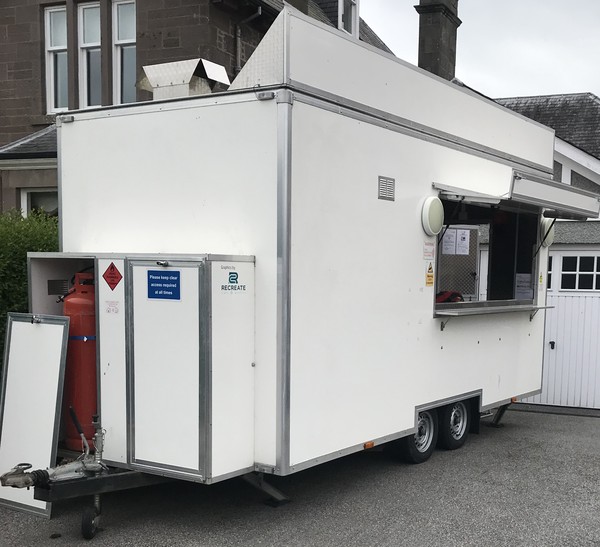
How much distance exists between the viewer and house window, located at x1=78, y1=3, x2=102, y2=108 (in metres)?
11.6

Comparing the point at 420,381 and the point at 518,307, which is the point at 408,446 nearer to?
the point at 420,381

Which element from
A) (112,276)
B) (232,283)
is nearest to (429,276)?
(232,283)

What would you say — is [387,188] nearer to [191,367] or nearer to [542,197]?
[542,197]

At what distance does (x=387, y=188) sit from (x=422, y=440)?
8.30ft

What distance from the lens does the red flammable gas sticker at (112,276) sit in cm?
502

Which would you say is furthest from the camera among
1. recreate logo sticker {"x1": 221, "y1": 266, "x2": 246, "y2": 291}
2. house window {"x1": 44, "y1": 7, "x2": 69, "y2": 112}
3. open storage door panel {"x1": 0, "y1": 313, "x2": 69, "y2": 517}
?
house window {"x1": 44, "y1": 7, "x2": 69, "y2": 112}

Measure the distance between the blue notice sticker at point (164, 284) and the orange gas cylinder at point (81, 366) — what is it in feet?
2.11

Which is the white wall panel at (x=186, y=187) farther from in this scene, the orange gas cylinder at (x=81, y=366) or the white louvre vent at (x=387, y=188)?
the white louvre vent at (x=387, y=188)

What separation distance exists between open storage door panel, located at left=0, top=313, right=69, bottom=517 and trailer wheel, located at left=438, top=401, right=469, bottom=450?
3.81 m

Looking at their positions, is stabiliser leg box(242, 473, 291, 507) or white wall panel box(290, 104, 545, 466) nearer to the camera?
white wall panel box(290, 104, 545, 466)

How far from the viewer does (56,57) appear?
38.9 feet

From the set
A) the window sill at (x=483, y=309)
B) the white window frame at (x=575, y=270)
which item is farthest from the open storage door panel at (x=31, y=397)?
the white window frame at (x=575, y=270)

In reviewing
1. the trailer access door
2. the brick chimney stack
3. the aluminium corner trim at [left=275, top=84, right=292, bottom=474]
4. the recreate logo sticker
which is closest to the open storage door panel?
the trailer access door

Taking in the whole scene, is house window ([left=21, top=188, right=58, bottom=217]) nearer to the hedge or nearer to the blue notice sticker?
the hedge
